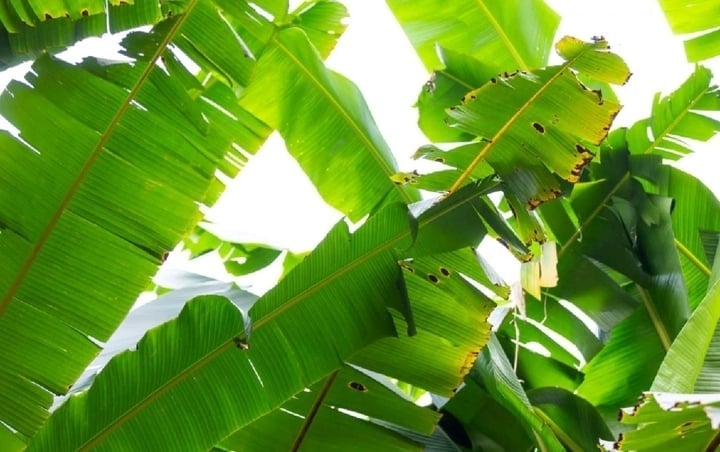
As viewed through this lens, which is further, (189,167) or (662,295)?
(662,295)

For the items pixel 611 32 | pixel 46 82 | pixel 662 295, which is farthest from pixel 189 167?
pixel 611 32

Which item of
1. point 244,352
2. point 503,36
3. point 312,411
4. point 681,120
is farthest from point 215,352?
point 681,120

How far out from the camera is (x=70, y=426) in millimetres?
856

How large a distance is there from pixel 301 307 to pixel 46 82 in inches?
15.2

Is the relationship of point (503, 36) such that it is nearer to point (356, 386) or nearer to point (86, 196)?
point (356, 386)

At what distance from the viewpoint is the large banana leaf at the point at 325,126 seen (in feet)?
3.82

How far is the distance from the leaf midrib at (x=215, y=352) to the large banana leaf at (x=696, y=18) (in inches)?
23.3

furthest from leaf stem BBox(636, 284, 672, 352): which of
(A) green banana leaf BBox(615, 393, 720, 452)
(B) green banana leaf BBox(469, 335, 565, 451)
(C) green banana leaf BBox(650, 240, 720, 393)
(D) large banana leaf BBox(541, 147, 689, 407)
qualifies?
(A) green banana leaf BBox(615, 393, 720, 452)

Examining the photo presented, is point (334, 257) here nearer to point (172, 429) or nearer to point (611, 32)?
point (172, 429)

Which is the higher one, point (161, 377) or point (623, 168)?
point (623, 168)

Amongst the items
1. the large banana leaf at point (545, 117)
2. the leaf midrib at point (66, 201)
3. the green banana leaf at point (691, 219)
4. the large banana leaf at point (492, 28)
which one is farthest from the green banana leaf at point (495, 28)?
the leaf midrib at point (66, 201)

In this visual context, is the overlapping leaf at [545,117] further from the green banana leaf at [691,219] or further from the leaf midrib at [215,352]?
the green banana leaf at [691,219]

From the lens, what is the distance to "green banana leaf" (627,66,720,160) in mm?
1305

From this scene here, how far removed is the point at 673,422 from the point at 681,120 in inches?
36.0
